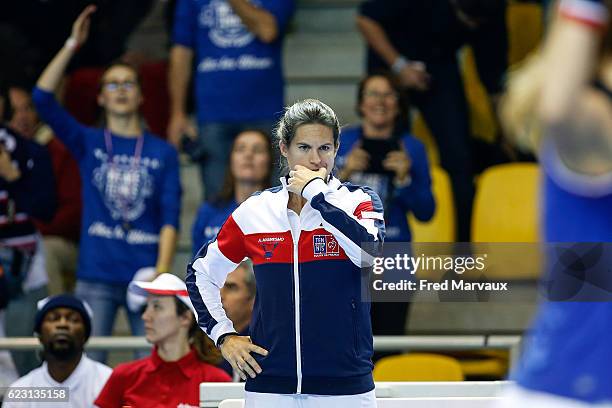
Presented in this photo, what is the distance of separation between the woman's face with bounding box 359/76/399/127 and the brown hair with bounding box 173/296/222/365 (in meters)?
1.52

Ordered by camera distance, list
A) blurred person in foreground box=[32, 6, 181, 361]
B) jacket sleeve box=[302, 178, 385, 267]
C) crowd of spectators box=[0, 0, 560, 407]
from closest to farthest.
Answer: jacket sleeve box=[302, 178, 385, 267] → crowd of spectators box=[0, 0, 560, 407] → blurred person in foreground box=[32, 6, 181, 361]

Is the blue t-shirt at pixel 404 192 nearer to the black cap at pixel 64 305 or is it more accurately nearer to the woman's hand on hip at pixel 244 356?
the black cap at pixel 64 305

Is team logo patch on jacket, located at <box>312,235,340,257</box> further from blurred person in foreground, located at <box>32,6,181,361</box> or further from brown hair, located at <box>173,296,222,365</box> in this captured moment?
blurred person in foreground, located at <box>32,6,181,361</box>

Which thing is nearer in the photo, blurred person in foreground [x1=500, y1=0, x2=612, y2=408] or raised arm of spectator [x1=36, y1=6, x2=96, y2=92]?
blurred person in foreground [x1=500, y1=0, x2=612, y2=408]

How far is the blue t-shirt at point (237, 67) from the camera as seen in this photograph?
720 centimetres

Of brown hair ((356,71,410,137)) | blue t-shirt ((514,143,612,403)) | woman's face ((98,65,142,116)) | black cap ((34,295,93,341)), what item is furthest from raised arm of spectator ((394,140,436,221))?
blue t-shirt ((514,143,612,403))

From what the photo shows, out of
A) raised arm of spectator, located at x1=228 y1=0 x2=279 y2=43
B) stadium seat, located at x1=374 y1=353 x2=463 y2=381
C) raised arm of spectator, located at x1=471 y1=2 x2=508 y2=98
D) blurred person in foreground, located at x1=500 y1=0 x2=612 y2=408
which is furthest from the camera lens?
raised arm of spectator, located at x1=471 y1=2 x2=508 y2=98

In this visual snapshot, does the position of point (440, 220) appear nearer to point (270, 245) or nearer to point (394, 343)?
point (394, 343)

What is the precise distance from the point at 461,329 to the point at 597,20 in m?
5.48

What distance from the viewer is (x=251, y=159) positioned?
6.37 metres

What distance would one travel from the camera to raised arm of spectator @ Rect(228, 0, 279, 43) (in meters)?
7.07

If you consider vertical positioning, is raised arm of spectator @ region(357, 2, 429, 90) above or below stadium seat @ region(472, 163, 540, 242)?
above

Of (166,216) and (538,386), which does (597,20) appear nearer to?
(538,386)

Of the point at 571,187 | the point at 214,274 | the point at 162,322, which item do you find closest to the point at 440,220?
the point at 162,322
